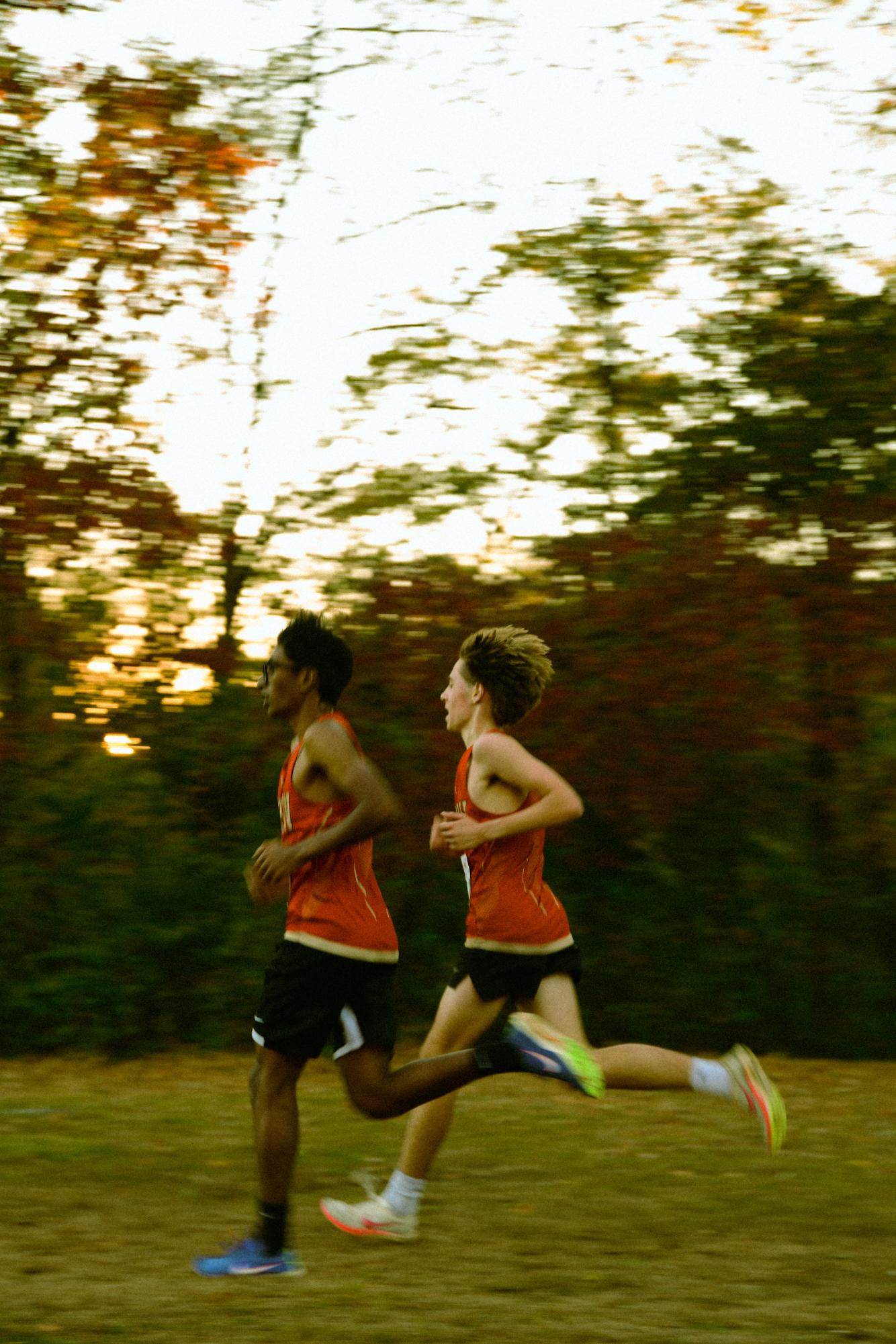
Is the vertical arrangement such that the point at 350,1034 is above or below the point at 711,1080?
above

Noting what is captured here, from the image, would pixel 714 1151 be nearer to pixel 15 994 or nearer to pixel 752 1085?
pixel 752 1085

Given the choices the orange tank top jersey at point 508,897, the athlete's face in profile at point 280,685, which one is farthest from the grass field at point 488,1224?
the athlete's face in profile at point 280,685

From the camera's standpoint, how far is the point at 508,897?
16.3ft

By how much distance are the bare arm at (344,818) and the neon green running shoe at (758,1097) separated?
138cm

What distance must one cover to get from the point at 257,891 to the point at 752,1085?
5.56 ft

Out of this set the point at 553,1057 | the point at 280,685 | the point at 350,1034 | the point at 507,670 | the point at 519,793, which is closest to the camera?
the point at 553,1057

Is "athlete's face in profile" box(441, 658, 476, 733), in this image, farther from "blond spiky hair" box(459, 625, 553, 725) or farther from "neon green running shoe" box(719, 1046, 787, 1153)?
"neon green running shoe" box(719, 1046, 787, 1153)

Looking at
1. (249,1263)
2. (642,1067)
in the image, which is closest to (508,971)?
(642,1067)

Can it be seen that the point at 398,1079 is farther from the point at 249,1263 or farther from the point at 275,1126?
the point at 249,1263

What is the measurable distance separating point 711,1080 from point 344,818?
143 centimetres

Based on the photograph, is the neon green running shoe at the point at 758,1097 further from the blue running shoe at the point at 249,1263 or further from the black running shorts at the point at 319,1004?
the blue running shoe at the point at 249,1263

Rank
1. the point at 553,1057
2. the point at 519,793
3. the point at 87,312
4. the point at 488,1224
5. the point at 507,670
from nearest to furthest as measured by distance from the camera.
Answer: the point at 553,1057 → the point at 519,793 → the point at 507,670 → the point at 488,1224 → the point at 87,312

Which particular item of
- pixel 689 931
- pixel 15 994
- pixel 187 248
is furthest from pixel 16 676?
pixel 689 931

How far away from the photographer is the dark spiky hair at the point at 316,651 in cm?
465
